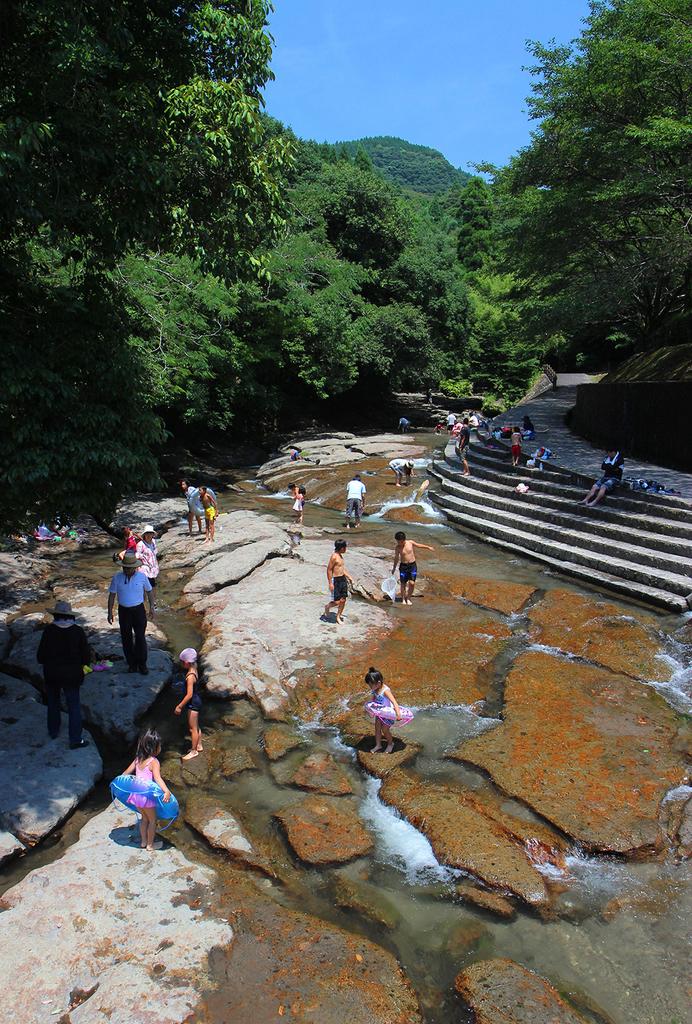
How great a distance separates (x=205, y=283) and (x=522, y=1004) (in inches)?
858

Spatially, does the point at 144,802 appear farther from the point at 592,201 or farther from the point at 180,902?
the point at 592,201

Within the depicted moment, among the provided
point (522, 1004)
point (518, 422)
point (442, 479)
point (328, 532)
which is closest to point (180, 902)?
point (522, 1004)

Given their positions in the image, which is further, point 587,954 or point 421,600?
point 421,600

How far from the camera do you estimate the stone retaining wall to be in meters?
15.7

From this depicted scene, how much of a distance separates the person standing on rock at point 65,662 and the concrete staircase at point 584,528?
908 cm

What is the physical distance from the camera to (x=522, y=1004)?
14.1ft

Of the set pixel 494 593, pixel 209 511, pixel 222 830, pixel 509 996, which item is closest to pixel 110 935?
pixel 222 830

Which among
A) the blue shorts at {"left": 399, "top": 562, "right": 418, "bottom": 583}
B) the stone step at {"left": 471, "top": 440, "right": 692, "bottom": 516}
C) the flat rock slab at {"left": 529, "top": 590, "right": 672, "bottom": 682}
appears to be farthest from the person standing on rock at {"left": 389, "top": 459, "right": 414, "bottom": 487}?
the flat rock slab at {"left": 529, "top": 590, "right": 672, "bottom": 682}

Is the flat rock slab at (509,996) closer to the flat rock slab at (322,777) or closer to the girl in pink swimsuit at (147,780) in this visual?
the flat rock slab at (322,777)

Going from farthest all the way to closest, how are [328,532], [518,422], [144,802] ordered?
[518,422] < [328,532] < [144,802]

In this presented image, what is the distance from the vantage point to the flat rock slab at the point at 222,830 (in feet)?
18.7

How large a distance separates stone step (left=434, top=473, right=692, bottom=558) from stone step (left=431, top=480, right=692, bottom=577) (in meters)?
0.02

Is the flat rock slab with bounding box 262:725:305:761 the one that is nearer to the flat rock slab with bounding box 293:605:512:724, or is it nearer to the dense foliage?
the flat rock slab with bounding box 293:605:512:724

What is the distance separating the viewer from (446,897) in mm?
5316
